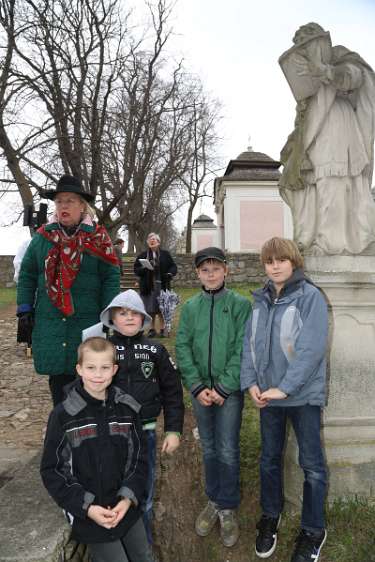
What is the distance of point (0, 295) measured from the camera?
54.6 feet

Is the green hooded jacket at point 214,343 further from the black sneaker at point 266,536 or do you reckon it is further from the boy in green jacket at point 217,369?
the black sneaker at point 266,536

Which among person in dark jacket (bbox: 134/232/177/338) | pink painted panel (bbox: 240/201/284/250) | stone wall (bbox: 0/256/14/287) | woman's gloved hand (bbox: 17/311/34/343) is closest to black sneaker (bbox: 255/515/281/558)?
woman's gloved hand (bbox: 17/311/34/343)


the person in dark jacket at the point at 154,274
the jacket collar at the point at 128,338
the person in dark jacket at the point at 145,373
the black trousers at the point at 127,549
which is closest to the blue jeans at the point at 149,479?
the person in dark jacket at the point at 145,373

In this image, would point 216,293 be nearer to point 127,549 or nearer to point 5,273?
point 127,549

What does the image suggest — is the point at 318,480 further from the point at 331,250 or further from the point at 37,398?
the point at 37,398

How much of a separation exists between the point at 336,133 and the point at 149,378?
203 centimetres

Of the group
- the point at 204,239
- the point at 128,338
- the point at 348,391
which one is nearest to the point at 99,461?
the point at 128,338

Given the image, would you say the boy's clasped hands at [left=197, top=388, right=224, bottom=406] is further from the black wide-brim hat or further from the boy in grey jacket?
the black wide-brim hat

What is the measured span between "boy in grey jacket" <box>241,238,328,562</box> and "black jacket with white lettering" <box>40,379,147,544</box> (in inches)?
32.5

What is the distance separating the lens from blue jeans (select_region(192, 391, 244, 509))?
281 cm

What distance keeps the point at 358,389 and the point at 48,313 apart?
6.60 feet

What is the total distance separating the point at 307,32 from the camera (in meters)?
3.10

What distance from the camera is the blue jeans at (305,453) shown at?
261cm

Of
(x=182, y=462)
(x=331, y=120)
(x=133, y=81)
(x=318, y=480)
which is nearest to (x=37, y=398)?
(x=182, y=462)
